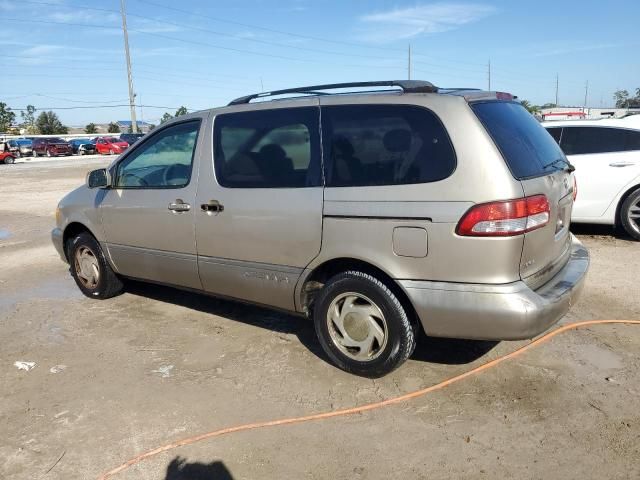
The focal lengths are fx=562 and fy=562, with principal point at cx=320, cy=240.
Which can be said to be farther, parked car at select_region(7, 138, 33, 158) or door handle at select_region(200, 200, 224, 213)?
parked car at select_region(7, 138, 33, 158)

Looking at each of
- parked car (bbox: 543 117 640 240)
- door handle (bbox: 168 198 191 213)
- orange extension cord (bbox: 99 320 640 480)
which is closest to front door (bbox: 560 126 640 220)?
parked car (bbox: 543 117 640 240)

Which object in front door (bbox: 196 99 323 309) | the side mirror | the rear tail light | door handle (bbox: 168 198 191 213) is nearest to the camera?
the rear tail light

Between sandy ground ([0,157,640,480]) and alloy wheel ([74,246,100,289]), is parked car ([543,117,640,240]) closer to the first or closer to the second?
sandy ground ([0,157,640,480])

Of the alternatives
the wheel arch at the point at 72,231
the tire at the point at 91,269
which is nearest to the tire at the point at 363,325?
the tire at the point at 91,269

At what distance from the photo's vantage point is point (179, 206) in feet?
14.5

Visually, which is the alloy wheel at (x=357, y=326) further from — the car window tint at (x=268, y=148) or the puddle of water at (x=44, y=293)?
the puddle of water at (x=44, y=293)

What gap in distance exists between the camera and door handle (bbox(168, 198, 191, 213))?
14.4ft

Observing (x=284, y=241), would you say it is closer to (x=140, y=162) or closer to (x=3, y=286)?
(x=140, y=162)

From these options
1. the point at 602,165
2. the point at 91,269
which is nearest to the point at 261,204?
the point at 91,269

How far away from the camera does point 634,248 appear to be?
701 cm

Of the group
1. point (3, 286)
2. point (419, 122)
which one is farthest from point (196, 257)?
point (3, 286)

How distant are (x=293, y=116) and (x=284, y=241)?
876 mm

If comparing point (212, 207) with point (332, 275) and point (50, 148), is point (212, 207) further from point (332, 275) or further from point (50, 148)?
point (50, 148)

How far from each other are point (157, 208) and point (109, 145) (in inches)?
1782
